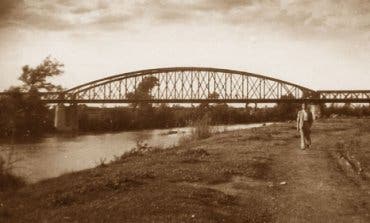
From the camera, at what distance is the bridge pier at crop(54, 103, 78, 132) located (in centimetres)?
7819

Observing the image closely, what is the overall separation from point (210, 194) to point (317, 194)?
292 cm

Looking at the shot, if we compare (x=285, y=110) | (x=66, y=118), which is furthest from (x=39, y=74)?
(x=285, y=110)

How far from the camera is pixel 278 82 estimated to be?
428 ft

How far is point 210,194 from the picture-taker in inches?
529

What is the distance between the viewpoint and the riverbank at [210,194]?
37.8 feet

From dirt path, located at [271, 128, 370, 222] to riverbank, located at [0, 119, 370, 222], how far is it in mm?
22

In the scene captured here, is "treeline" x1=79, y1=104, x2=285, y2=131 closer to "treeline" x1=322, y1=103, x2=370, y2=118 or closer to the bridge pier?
the bridge pier

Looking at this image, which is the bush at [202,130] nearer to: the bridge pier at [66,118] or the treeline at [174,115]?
the treeline at [174,115]

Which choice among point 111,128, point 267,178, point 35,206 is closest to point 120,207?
point 35,206

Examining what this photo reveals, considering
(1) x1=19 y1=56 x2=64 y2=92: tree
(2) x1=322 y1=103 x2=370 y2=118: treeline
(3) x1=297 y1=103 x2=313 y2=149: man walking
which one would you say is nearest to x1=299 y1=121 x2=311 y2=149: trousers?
(3) x1=297 y1=103 x2=313 y2=149: man walking

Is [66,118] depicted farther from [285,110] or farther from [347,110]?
[347,110]

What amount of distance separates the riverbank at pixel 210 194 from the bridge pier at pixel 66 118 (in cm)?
5948

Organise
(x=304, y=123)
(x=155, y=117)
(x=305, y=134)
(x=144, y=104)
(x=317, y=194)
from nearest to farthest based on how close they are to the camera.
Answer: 1. (x=317, y=194)
2. (x=304, y=123)
3. (x=305, y=134)
4. (x=155, y=117)
5. (x=144, y=104)

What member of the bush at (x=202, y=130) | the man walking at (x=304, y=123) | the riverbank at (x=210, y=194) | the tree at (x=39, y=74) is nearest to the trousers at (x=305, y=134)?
the man walking at (x=304, y=123)
